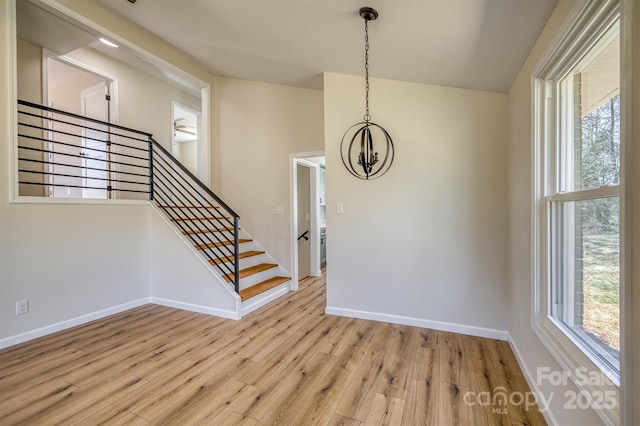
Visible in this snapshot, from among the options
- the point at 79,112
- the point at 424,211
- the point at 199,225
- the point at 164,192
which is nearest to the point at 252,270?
the point at 199,225

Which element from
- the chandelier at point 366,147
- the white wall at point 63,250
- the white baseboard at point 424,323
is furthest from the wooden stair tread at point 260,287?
the chandelier at point 366,147

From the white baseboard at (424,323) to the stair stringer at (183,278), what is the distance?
116 cm

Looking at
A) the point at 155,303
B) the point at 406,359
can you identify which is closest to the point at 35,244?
the point at 155,303

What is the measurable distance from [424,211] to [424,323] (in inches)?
43.7

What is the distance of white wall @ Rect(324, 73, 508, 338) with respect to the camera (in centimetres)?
262

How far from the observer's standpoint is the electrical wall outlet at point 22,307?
2.48 m

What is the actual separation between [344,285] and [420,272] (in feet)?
2.68

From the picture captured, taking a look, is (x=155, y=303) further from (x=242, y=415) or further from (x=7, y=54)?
(x=7, y=54)

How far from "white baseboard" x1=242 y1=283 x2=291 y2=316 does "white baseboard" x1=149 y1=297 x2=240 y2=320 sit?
0.15m

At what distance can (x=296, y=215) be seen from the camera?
4199 millimetres

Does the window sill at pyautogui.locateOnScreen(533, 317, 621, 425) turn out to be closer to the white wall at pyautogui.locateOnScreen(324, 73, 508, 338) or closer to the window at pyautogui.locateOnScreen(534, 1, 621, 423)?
the window at pyautogui.locateOnScreen(534, 1, 621, 423)

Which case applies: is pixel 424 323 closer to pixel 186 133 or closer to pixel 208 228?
pixel 208 228

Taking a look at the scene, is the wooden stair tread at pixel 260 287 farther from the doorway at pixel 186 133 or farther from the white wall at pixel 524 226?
the doorway at pixel 186 133

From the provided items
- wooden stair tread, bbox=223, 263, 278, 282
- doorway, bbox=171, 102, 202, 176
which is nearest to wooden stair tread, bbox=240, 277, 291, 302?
wooden stair tread, bbox=223, 263, 278, 282
